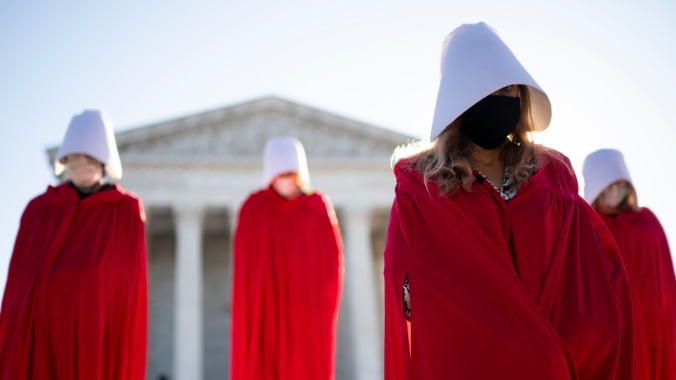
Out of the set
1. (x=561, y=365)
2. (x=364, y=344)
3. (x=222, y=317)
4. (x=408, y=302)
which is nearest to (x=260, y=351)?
(x=408, y=302)

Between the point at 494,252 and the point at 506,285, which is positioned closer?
the point at 506,285

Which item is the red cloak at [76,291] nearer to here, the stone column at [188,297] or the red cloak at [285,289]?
the red cloak at [285,289]

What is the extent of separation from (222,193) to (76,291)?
3371cm

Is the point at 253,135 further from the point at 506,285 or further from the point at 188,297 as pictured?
the point at 506,285

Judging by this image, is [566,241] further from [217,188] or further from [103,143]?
[217,188]

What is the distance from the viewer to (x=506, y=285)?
378 cm

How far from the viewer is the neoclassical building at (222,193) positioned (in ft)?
127

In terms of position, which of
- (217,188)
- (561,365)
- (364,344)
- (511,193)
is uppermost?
(217,188)

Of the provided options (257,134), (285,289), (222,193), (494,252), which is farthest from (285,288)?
(257,134)

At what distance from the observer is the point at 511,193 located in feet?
14.3

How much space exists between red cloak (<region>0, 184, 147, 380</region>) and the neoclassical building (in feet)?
101

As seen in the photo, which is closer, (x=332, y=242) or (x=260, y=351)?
(x=260, y=351)

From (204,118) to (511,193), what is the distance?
124 ft

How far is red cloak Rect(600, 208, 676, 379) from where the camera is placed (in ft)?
22.2
